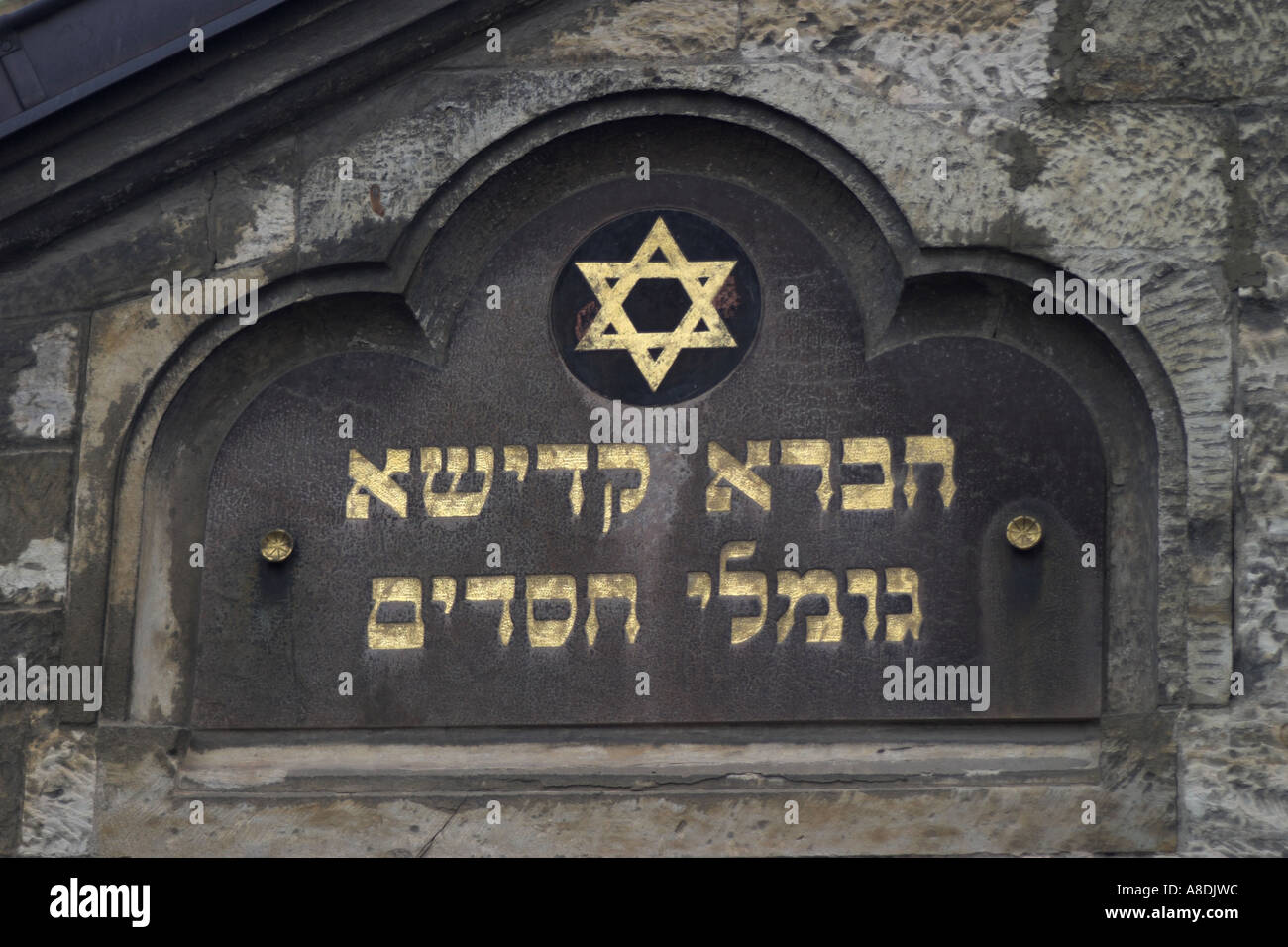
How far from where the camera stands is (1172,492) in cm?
507

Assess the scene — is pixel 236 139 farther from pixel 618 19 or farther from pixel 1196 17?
pixel 1196 17

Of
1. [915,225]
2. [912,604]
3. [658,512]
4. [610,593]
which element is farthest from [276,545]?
[915,225]

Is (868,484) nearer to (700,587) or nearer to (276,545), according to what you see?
(700,587)

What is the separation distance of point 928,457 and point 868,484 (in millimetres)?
184

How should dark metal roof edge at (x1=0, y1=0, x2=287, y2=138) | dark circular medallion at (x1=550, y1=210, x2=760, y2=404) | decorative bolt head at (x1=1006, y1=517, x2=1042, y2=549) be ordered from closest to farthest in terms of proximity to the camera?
1. decorative bolt head at (x1=1006, y1=517, x2=1042, y2=549)
2. dark metal roof edge at (x1=0, y1=0, x2=287, y2=138)
3. dark circular medallion at (x1=550, y1=210, x2=760, y2=404)

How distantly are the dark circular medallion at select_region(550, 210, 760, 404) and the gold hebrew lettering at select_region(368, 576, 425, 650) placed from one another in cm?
77

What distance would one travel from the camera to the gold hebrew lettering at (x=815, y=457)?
5.28m

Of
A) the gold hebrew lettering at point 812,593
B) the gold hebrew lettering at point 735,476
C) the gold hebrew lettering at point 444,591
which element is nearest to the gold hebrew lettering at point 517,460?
the gold hebrew lettering at point 444,591

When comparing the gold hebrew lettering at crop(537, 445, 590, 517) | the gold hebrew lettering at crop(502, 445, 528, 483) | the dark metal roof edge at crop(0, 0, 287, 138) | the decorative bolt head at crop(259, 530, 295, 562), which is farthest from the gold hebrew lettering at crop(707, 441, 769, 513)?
the dark metal roof edge at crop(0, 0, 287, 138)

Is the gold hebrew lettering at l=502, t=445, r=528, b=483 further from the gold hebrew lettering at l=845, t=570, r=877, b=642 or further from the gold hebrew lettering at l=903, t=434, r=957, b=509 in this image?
the gold hebrew lettering at l=903, t=434, r=957, b=509

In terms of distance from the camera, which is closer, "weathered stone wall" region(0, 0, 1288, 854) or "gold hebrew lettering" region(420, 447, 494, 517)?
"weathered stone wall" region(0, 0, 1288, 854)

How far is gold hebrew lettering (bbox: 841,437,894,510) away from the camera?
526cm

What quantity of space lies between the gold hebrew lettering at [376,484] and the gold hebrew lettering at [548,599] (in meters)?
0.44

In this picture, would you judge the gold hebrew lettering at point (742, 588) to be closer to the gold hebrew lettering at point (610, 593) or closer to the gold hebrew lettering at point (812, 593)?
the gold hebrew lettering at point (812, 593)
